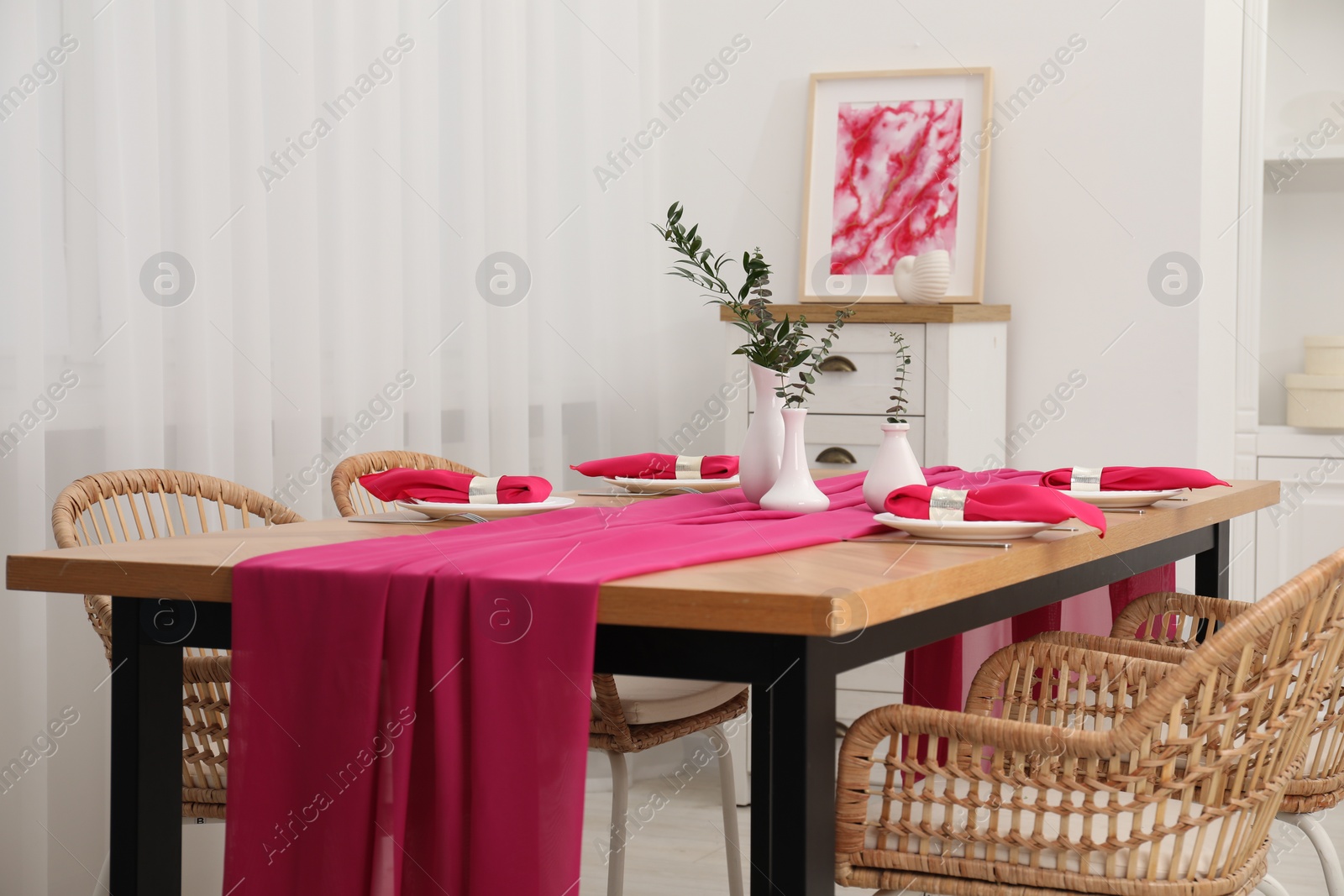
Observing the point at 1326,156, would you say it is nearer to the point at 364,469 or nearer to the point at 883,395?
the point at 883,395

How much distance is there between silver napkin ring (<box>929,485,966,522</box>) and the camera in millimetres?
1608

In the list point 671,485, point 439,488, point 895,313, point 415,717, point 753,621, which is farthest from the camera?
point 895,313

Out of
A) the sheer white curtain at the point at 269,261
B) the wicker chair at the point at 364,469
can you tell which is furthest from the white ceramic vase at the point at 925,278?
the wicker chair at the point at 364,469

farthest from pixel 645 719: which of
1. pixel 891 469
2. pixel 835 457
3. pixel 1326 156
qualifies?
pixel 1326 156

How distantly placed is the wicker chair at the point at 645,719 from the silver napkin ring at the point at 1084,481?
1.90ft

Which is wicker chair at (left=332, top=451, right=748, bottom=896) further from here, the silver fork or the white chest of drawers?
the white chest of drawers

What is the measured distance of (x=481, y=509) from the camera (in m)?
1.86

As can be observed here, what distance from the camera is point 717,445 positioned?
3.97 metres

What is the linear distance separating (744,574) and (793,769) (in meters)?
0.19

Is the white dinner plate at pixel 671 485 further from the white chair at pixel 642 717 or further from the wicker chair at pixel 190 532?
the wicker chair at pixel 190 532

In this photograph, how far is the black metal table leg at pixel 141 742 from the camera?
147cm

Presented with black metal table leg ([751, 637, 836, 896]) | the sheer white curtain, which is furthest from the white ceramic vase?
black metal table leg ([751, 637, 836, 896])

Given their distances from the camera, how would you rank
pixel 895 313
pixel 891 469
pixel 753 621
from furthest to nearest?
1. pixel 895 313
2. pixel 891 469
3. pixel 753 621

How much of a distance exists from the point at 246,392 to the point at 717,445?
172cm
